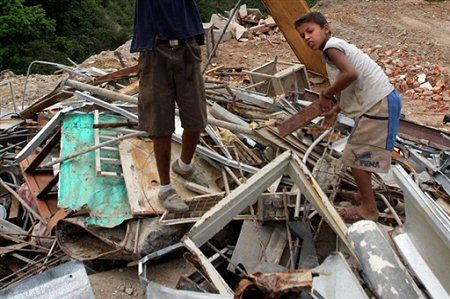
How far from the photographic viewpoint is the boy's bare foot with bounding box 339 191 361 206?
12.6 ft

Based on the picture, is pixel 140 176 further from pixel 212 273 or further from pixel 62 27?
pixel 62 27

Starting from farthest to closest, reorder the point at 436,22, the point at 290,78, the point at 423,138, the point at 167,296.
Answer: the point at 436,22, the point at 290,78, the point at 423,138, the point at 167,296

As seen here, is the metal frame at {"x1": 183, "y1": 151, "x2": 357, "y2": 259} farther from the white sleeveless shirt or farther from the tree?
the tree

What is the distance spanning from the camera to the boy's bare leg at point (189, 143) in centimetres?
359

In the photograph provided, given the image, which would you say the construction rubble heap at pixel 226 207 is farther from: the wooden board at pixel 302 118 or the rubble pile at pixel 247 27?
the rubble pile at pixel 247 27

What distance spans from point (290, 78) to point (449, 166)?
2870mm

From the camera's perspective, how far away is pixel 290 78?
6.58 meters

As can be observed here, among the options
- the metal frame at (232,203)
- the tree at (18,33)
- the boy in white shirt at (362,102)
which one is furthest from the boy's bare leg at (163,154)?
the tree at (18,33)

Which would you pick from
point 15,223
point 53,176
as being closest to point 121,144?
point 53,176

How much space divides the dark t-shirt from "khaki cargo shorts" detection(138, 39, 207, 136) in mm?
61

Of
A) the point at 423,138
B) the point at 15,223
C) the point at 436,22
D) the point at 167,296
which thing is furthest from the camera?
the point at 436,22

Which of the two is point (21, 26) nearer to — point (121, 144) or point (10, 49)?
point (10, 49)

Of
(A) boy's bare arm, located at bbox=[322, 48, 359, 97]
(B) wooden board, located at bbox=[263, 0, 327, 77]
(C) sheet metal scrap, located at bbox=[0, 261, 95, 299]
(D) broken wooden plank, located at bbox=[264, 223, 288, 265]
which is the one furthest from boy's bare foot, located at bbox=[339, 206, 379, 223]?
(B) wooden board, located at bbox=[263, 0, 327, 77]

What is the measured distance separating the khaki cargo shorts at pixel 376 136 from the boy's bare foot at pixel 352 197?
382 millimetres
